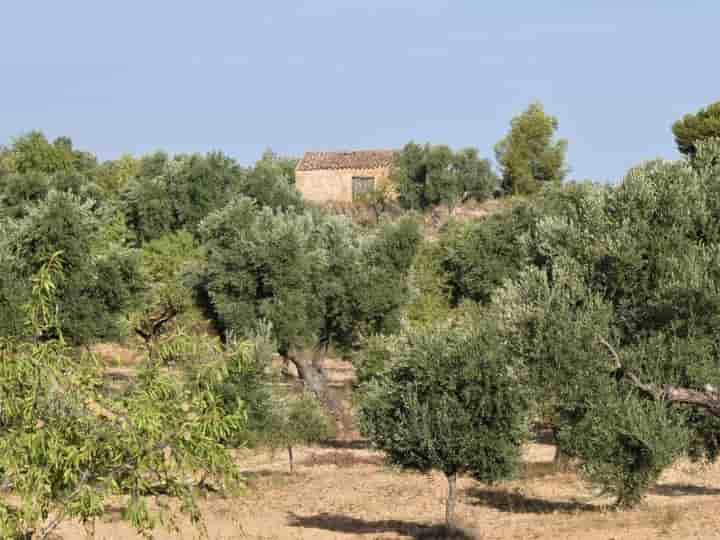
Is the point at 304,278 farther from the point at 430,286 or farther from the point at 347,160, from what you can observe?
the point at 347,160

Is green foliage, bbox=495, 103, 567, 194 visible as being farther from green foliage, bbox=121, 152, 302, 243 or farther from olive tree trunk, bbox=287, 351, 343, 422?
olive tree trunk, bbox=287, 351, 343, 422

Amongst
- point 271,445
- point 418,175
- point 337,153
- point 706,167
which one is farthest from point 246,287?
point 337,153

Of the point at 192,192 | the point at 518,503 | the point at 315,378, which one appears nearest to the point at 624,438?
the point at 518,503

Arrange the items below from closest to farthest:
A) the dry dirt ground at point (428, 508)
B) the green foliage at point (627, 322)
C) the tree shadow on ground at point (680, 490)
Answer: the green foliage at point (627, 322) < the dry dirt ground at point (428, 508) < the tree shadow on ground at point (680, 490)

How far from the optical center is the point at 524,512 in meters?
28.0

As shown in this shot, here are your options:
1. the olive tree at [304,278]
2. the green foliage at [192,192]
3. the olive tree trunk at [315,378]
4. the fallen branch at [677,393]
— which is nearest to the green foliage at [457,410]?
the fallen branch at [677,393]

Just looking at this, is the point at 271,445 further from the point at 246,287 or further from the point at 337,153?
the point at 337,153

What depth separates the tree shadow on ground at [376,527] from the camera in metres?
25.0

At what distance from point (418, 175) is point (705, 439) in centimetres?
6266

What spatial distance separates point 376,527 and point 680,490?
27.3ft

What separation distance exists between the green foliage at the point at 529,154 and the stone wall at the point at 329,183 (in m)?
9.87

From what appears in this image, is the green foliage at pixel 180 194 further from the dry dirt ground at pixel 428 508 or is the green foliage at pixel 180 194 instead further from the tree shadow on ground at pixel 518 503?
the tree shadow on ground at pixel 518 503

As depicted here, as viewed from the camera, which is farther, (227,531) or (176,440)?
(227,531)

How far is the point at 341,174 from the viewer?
92.6 m
